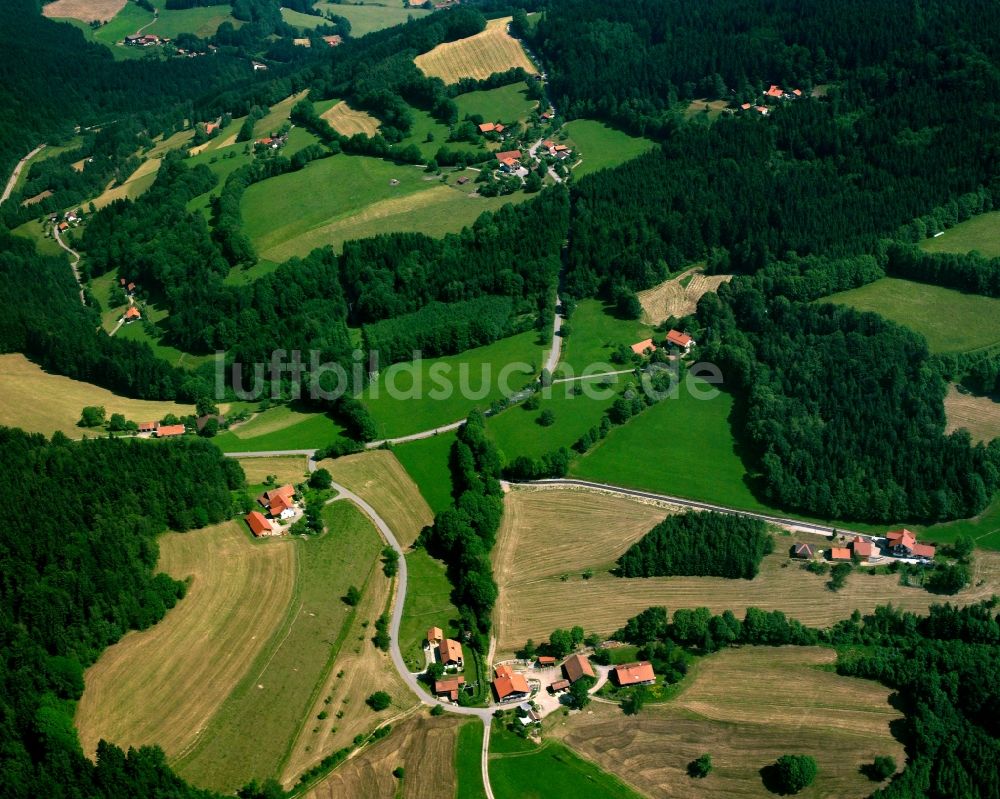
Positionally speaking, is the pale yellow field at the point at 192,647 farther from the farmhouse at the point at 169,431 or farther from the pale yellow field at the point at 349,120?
the pale yellow field at the point at 349,120

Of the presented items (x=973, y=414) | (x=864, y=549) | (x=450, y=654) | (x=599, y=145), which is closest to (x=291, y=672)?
(x=450, y=654)

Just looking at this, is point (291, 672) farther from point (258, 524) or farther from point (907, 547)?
point (907, 547)

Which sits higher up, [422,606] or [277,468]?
[277,468]

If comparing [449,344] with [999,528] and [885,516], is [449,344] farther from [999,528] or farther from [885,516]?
[999,528]

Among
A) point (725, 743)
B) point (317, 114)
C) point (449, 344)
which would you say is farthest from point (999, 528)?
point (317, 114)

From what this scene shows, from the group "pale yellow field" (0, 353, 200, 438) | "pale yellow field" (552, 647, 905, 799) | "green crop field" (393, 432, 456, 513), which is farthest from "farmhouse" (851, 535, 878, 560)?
"pale yellow field" (0, 353, 200, 438)

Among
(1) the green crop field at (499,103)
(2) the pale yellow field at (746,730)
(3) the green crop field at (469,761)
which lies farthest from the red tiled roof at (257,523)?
(1) the green crop field at (499,103)
